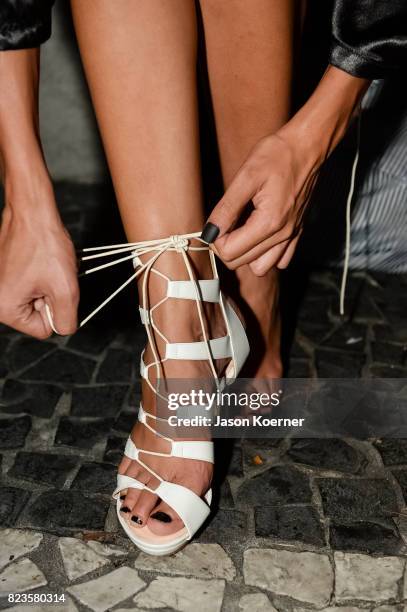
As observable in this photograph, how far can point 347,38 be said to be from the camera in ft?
3.62

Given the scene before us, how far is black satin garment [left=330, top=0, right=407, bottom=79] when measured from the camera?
1.08 metres

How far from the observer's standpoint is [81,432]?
4.89 ft

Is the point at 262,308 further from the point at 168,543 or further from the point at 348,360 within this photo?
the point at 168,543

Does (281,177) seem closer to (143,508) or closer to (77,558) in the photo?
(143,508)

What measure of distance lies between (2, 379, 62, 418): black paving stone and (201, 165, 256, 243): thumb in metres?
0.61

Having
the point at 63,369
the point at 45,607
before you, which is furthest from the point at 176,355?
the point at 63,369

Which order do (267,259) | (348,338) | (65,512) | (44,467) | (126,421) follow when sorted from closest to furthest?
(267,259) < (65,512) < (44,467) < (126,421) < (348,338)

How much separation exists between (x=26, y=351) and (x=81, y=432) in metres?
0.32

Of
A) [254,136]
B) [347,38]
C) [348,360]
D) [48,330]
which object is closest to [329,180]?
[348,360]

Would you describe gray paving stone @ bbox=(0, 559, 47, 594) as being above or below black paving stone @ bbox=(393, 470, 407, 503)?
above

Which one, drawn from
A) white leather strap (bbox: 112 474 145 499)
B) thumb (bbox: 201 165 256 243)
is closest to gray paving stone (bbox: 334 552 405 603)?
white leather strap (bbox: 112 474 145 499)

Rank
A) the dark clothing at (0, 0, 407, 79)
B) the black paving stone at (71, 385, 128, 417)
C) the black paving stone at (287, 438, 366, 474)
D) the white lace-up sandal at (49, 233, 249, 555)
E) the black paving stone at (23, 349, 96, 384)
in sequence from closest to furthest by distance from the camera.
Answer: the dark clothing at (0, 0, 407, 79), the white lace-up sandal at (49, 233, 249, 555), the black paving stone at (287, 438, 366, 474), the black paving stone at (71, 385, 128, 417), the black paving stone at (23, 349, 96, 384)

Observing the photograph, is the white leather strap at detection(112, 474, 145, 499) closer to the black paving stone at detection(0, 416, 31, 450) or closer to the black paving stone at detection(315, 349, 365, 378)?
the black paving stone at detection(0, 416, 31, 450)

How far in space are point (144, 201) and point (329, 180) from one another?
83cm
